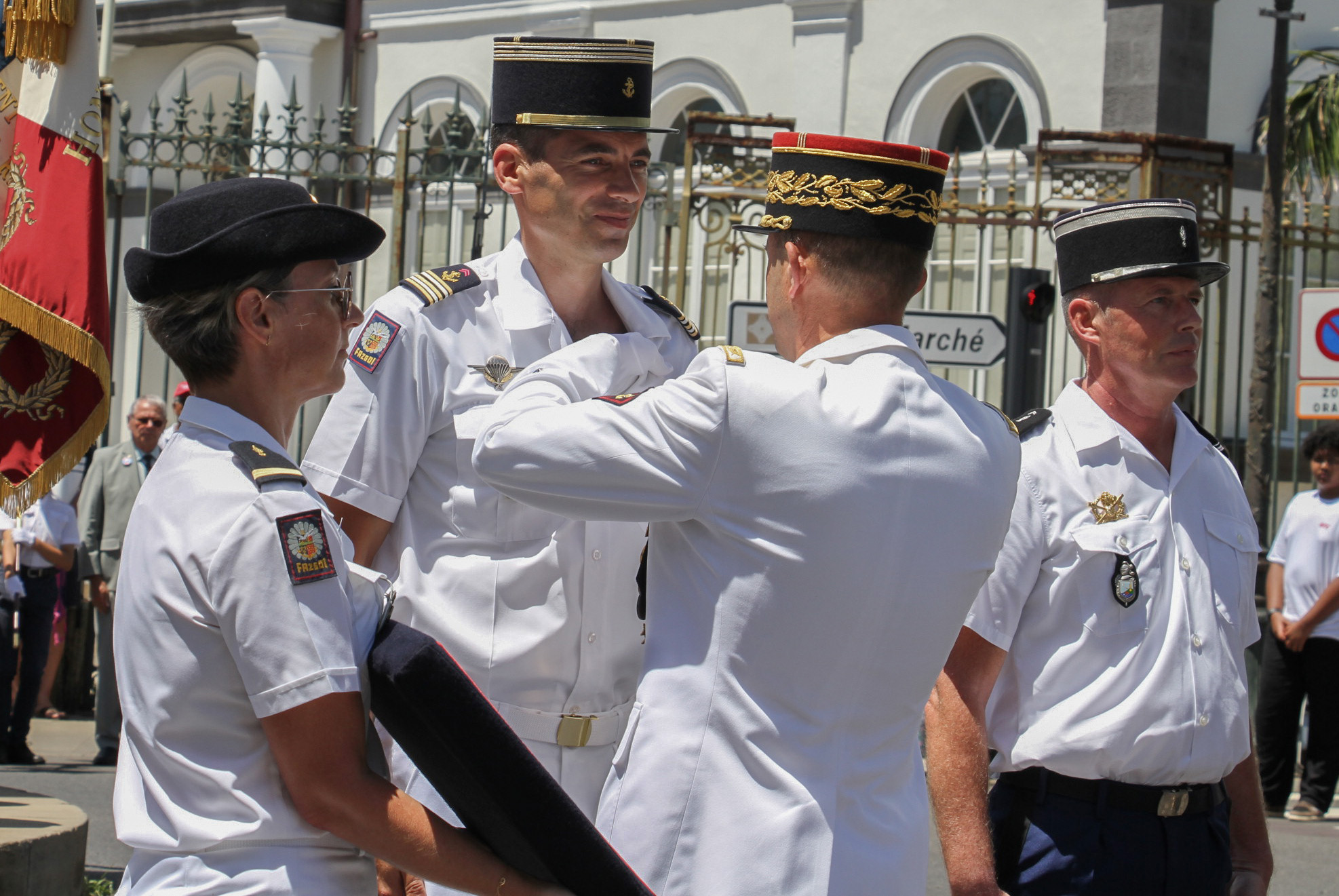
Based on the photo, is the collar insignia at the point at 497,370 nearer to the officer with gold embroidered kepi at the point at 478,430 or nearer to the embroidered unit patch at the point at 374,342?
the officer with gold embroidered kepi at the point at 478,430

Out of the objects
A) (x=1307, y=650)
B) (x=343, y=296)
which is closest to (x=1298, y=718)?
(x=1307, y=650)

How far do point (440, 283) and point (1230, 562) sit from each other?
5.83ft

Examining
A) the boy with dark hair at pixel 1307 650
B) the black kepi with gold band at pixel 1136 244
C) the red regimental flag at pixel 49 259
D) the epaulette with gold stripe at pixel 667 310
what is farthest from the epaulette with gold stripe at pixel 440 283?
the boy with dark hair at pixel 1307 650

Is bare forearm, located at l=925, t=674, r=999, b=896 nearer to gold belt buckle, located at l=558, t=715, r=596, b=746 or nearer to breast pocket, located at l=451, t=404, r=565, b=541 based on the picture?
gold belt buckle, located at l=558, t=715, r=596, b=746

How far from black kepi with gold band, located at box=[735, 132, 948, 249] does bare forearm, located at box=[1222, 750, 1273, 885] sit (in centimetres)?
165

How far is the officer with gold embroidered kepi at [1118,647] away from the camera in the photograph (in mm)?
3170

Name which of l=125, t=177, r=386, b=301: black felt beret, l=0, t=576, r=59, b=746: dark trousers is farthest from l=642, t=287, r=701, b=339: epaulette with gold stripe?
l=0, t=576, r=59, b=746: dark trousers

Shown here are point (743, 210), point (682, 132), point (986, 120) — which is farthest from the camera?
point (682, 132)

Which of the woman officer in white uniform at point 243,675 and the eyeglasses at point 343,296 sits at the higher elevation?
the eyeglasses at point 343,296

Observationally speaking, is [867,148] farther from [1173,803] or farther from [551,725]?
[1173,803]

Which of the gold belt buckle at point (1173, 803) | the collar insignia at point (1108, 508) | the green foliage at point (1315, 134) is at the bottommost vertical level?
the gold belt buckle at point (1173, 803)

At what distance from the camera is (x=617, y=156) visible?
3.08 metres

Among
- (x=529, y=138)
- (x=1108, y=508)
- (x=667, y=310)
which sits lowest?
(x=1108, y=508)

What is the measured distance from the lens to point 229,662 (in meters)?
2.03
